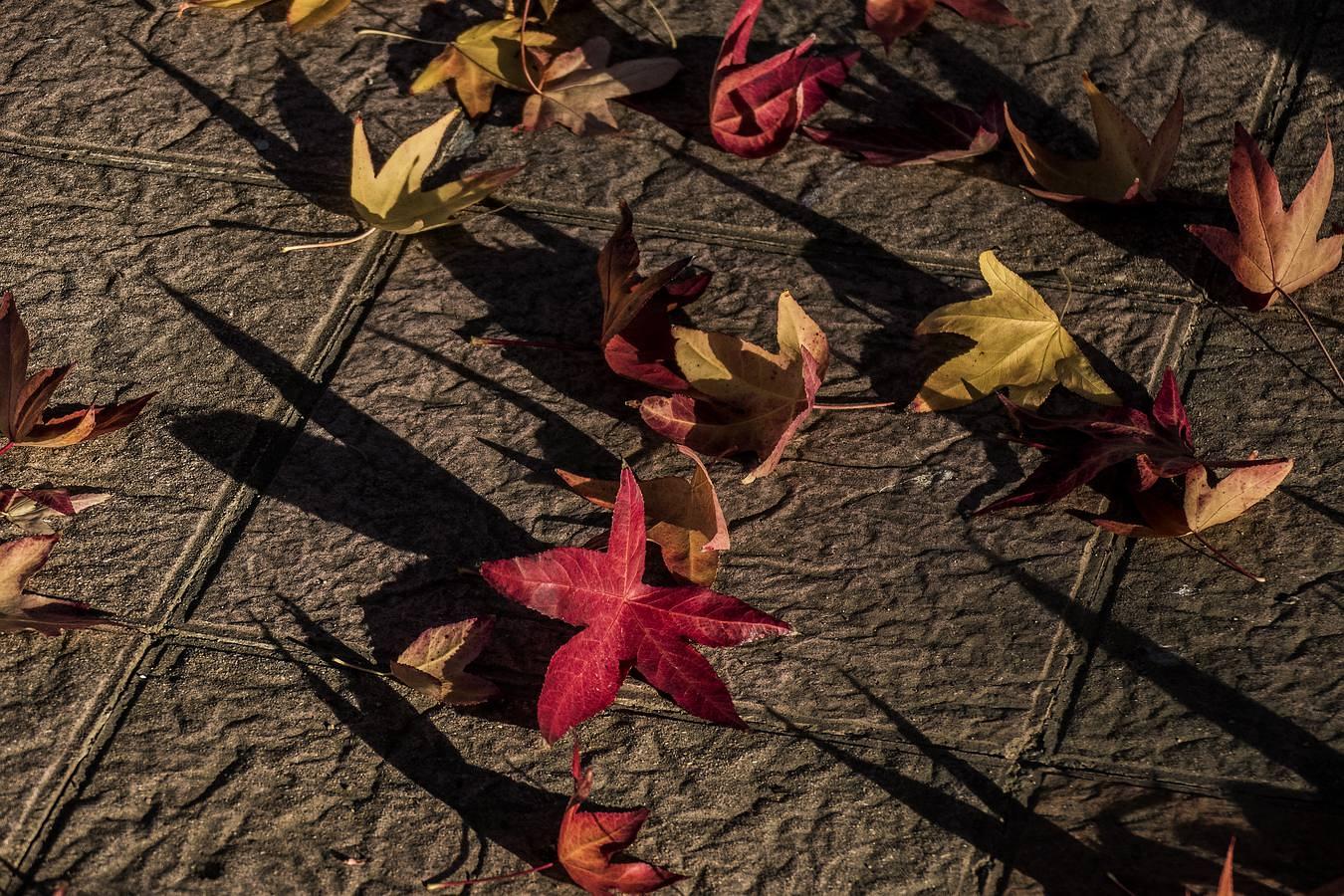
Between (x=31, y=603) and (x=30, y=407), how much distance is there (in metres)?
0.30

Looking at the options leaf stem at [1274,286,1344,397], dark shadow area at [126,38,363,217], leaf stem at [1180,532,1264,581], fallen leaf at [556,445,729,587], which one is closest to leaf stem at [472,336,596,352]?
fallen leaf at [556,445,729,587]

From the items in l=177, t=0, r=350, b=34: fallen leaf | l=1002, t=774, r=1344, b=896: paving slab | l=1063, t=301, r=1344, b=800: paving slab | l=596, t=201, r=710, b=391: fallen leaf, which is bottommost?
l=1002, t=774, r=1344, b=896: paving slab

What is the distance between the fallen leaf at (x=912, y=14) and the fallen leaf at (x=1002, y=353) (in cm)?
80

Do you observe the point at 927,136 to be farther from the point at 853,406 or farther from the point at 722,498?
the point at 722,498

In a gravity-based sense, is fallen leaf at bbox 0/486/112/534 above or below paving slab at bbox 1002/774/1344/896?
above

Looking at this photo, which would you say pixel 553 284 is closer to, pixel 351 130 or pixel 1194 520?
pixel 351 130

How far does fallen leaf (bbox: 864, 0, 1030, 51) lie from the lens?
2.63 meters

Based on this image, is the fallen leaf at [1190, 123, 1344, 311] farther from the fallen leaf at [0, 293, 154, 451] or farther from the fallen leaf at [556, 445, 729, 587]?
the fallen leaf at [0, 293, 154, 451]

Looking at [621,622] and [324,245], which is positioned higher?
[324,245]

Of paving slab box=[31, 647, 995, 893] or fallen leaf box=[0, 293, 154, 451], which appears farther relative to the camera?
fallen leaf box=[0, 293, 154, 451]

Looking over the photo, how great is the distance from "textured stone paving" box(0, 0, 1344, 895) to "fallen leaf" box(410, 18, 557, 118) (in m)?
0.07

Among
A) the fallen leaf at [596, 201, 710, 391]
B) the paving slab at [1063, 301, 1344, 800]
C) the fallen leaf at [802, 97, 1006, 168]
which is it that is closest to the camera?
the paving slab at [1063, 301, 1344, 800]

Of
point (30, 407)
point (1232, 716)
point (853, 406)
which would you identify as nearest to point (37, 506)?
point (30, 407)

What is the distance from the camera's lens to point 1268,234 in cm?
207
